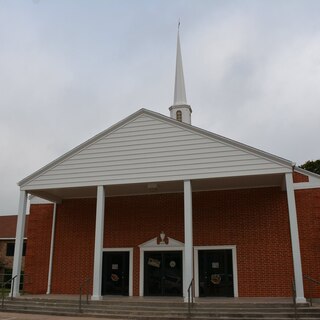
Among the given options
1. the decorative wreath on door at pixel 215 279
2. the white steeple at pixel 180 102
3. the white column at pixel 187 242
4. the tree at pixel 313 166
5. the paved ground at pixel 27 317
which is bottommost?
the paved ground at pixel 27 317

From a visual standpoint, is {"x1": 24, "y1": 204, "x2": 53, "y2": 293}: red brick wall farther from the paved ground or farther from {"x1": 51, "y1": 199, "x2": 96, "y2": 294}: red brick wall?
the paved ground

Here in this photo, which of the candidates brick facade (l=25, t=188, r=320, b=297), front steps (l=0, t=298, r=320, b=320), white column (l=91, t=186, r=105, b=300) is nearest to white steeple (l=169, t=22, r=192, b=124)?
brick facade (l=25, t=188, r=320, b=297)

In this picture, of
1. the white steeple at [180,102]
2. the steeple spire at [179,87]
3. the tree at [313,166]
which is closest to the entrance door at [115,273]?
the white steeple at [180,102]

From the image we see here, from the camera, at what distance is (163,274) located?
1827cm

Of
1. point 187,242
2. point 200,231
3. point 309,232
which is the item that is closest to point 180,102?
point 200,231

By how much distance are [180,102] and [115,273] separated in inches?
454

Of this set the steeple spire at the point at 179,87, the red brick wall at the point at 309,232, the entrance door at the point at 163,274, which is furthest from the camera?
the steeple spire at the point at 179,87

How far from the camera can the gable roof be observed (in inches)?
608

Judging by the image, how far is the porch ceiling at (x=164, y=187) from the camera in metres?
16.9

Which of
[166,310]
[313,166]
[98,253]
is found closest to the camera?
[166,310]

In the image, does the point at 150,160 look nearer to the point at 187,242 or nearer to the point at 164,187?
the point at 164,187

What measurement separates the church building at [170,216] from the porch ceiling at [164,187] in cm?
5

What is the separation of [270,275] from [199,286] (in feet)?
9.75

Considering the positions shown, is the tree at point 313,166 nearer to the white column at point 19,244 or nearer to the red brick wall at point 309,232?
the red brick wall at point 309,232
